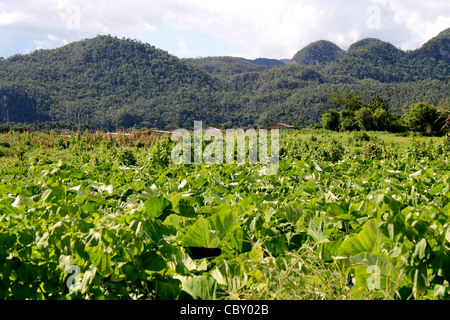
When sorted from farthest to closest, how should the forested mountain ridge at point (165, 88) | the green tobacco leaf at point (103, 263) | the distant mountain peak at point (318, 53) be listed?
the distant mountain peak at point (318, 53)
the forested mountain ridge at point (165, 88)
the green tobacco leaf at point (103, 263)

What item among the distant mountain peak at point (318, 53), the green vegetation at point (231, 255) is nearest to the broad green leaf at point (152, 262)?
the green vegetation at point (231, 255)

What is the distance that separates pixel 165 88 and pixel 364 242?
9614cm

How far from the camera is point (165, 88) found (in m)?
94.3

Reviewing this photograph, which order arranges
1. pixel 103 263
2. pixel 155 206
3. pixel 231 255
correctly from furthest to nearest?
pixel 155 206 < pixel 231 255 < pixel 103 263

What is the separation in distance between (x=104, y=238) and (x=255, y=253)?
1.47 ft

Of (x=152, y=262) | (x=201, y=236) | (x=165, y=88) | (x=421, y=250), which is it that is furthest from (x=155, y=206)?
(x=165, y=88)

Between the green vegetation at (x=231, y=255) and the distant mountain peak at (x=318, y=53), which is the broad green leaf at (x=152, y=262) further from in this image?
the distant mountain peak at (x=318, y=53)

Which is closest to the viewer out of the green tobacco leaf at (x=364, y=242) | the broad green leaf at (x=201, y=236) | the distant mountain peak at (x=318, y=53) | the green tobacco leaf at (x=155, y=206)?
the green tobacco leaf at (x=364, y=242)

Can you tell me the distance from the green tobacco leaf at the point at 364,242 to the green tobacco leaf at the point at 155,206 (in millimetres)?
773

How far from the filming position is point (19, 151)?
41.9 ft

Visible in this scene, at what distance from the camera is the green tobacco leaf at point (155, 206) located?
157 cm

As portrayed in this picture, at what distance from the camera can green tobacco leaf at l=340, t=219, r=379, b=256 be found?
3.51 ft

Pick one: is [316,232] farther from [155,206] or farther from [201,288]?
[155,206]
